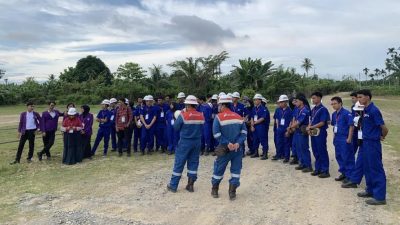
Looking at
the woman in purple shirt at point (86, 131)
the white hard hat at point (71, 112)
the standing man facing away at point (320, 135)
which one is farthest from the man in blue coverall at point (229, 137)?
the woman in purple shirt at point (86, 131)

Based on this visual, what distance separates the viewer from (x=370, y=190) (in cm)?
653

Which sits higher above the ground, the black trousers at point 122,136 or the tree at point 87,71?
the tree at point 87,71

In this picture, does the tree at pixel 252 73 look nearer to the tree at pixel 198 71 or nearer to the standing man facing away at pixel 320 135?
the tree at pixel 198 71

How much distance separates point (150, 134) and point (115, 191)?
14.0 ft

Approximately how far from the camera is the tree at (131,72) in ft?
149

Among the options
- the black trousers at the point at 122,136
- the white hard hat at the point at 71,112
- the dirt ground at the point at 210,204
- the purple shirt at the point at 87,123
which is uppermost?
the white hard hat at the point at 71,112

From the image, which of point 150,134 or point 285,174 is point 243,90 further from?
point 285,174

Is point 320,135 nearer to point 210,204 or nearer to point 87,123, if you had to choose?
point 210,204

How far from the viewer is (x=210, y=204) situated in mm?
6324

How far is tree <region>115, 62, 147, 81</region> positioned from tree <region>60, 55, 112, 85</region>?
234cm

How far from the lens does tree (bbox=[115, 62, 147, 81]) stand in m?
45.5

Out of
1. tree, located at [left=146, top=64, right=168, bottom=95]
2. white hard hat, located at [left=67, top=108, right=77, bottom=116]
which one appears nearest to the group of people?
white hard hat, located at [left=67, top=108, right=77, bottom=116]

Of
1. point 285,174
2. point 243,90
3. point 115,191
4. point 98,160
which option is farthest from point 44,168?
point 243,90

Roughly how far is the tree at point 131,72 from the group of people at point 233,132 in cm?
3380
